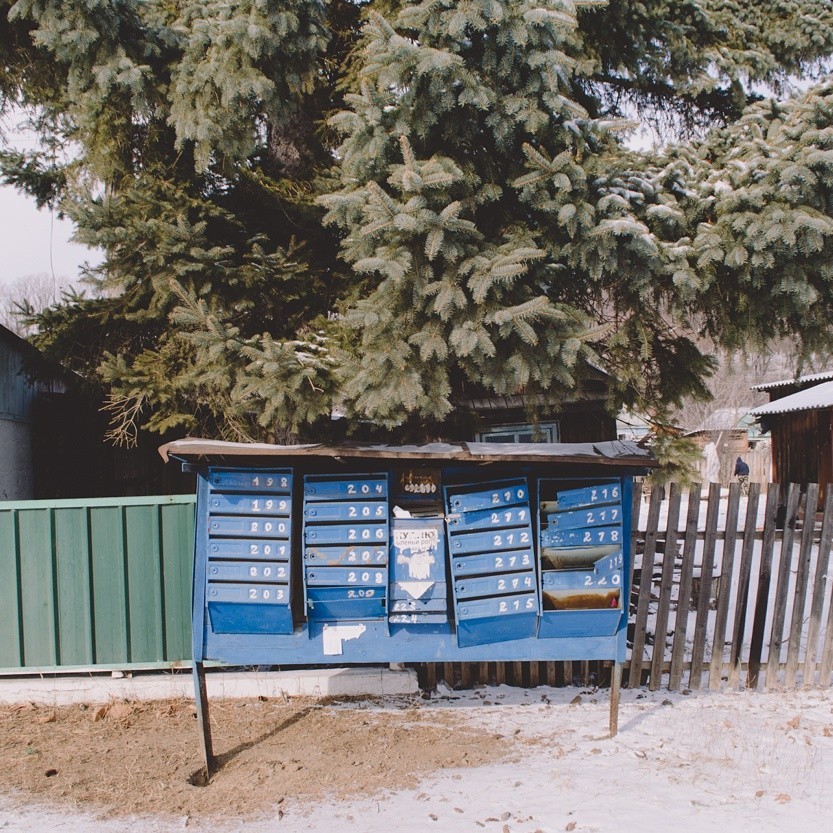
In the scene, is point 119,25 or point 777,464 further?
point 777,464

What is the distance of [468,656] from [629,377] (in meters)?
3.09

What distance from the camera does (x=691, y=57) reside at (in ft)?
21.9

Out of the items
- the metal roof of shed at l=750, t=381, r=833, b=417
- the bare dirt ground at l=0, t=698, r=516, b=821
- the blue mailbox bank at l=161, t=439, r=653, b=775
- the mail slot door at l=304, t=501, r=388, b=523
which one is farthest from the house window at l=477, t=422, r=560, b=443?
the metal roof of shed at l=750, t=381, r=833, b=417

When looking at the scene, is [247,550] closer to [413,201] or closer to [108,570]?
[108,570]

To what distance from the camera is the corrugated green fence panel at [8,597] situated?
230 inches

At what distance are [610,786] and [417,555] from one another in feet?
5.67

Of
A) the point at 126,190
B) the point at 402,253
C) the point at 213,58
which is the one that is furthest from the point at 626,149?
the point at 126,190

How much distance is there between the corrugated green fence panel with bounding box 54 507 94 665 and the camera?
5.87 meters

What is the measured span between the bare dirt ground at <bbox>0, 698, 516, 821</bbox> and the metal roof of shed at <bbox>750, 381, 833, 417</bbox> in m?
14.6

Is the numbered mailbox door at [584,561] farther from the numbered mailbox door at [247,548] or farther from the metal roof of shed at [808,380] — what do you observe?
the metal roof of shed at [808,380]

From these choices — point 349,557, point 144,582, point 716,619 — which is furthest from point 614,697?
point 144,582

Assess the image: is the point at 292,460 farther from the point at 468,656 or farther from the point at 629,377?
the point at 629,377

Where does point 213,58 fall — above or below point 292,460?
above

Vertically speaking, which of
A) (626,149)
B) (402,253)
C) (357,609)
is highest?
(626,149)
